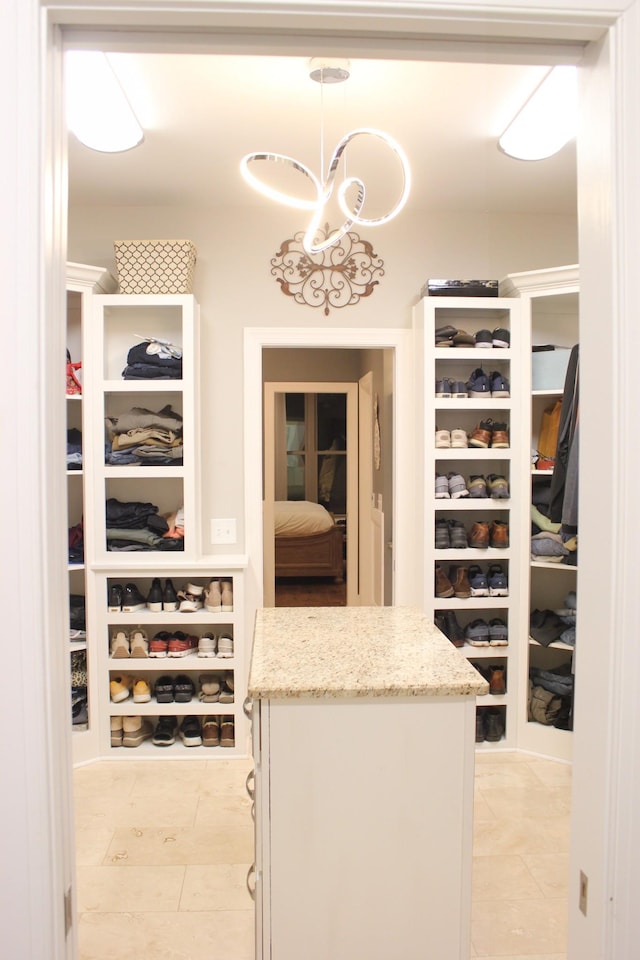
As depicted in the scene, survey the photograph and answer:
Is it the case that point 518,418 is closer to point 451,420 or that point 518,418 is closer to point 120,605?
point 451,420

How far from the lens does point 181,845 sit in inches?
99.3

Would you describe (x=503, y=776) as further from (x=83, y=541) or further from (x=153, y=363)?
(x=153, y=363)

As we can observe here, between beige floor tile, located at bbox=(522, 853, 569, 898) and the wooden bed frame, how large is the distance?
4920mm

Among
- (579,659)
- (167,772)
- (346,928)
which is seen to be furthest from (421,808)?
(167,772)

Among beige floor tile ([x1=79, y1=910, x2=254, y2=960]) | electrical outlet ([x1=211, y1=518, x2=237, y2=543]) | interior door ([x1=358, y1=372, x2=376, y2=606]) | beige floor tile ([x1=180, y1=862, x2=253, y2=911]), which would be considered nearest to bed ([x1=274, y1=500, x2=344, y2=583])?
interior door ([x1=358, y1=372, x2=376, y2=606])

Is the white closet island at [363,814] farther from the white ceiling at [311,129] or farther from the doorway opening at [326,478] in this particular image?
the doorway opening at [326,478]

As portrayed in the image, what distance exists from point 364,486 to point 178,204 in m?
2.56

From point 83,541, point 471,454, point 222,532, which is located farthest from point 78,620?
point 471,454

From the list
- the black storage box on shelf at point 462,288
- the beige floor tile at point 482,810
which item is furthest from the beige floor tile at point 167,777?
the black storage box on shelf at point 462,288

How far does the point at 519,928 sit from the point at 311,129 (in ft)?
9.87

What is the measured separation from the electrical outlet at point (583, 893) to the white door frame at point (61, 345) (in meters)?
0.02

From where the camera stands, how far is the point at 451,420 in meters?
3.54

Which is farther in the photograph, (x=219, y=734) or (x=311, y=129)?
(x=219, y=734)

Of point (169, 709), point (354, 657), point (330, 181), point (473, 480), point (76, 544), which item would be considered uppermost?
point (330, 181)
